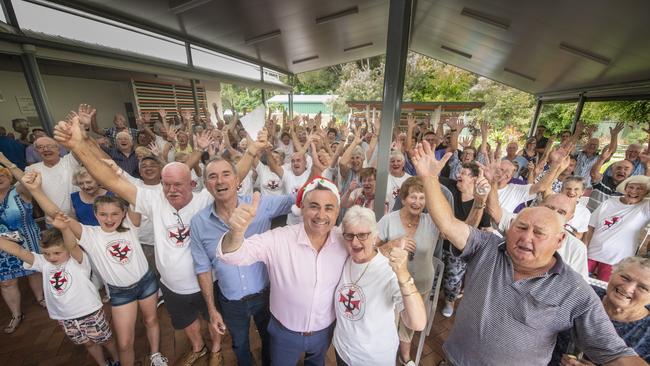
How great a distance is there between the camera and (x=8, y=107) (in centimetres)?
622

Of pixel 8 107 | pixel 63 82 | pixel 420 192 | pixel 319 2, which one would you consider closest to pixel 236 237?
pixel 420 192

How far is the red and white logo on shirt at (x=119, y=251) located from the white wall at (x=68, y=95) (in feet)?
23.5

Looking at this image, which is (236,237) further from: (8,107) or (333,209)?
(8,107)

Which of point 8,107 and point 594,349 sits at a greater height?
point 8,107

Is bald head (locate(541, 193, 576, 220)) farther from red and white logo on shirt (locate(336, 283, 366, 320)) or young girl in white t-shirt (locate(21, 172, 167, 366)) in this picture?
young girl in white t-shirt (locate(21, 172, 167, 366))

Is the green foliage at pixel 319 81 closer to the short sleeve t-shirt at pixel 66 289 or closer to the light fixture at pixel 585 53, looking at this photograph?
the light fixture at pixel 585 53

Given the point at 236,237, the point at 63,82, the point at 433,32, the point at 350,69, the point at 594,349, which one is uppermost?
the point at 350,69

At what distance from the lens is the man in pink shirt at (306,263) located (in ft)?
5.12

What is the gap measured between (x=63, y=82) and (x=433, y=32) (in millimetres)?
11283

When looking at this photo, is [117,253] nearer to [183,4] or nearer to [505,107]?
[183,4]

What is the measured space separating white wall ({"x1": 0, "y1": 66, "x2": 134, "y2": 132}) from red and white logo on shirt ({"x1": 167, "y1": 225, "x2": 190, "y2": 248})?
24.6 ft

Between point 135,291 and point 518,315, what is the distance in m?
2.70

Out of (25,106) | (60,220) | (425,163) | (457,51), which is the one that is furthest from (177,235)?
(457,51)

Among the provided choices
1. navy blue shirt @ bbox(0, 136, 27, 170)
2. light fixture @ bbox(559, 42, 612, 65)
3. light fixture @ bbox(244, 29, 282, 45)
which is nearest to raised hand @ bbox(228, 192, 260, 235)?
navy blue shirt @ bbox(0, 136, 27, 170)
